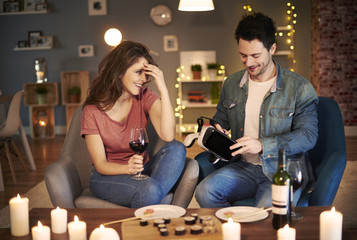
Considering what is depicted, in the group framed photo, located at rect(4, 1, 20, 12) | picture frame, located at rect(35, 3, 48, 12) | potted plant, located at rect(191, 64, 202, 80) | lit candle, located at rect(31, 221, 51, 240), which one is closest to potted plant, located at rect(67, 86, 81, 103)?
picture frame, located at rect(35, 3, 48, 12)

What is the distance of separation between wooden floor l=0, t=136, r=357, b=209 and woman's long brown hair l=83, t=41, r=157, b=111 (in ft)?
5.73

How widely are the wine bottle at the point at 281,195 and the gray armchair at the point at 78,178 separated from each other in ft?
2.65

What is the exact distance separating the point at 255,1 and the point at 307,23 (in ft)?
2.84

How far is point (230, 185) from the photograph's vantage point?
2.30m

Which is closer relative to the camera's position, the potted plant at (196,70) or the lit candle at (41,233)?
the lit candle at (41,233)

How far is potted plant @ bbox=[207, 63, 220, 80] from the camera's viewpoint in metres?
6.98

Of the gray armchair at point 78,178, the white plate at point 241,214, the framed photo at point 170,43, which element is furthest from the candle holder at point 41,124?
the white plate at point 241,214

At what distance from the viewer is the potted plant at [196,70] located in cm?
702

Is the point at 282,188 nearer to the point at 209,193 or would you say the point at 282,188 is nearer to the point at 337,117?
the point at 209,193

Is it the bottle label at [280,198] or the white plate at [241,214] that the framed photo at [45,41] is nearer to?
the white plate at [241,214]

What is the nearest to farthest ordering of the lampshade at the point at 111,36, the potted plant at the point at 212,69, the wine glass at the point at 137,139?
1. the wine glass at the point at 137,139
2. the lampshade at the point at 111,36
3. the potted plant at the point at 212,69

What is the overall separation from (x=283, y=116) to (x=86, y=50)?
17.8 feet

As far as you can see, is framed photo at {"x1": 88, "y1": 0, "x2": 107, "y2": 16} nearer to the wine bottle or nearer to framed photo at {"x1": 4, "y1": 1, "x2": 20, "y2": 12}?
framed photo at {"x1": 4, "y1": 1, "x2": 20, "y2": 12}

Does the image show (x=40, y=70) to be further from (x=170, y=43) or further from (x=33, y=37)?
(x=170, y=43)
